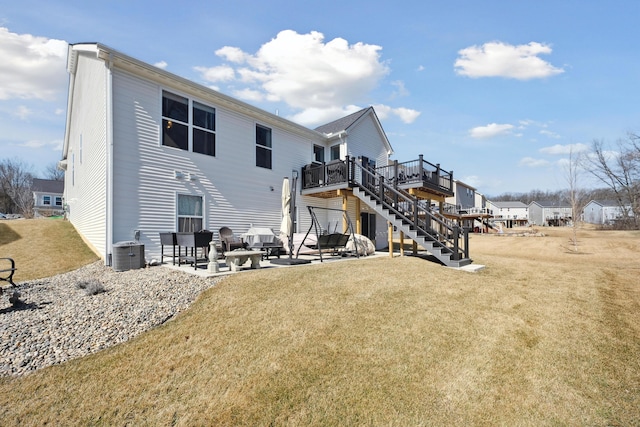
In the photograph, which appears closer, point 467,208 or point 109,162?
point 109,162

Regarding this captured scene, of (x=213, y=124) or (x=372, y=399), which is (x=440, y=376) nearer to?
(x=372, y=399)

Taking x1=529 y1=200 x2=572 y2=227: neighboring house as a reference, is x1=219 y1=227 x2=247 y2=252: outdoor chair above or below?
below

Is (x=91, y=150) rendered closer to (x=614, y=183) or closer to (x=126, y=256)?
(x=126, y=256)

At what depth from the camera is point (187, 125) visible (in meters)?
10.5

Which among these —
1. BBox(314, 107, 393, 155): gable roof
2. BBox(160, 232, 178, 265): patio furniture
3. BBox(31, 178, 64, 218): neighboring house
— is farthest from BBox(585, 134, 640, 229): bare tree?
BBox(31, 178, 64, 218): neighboring house

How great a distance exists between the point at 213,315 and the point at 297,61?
585 inches

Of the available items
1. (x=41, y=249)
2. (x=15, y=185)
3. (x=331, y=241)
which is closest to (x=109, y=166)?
(x=41, y=249)

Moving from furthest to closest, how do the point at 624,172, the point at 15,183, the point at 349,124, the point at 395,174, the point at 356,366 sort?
1. the point at 15,183
2. the point at 624,172
3. the point at 349,124
4. the point at 395,174
5. the point at 356,366

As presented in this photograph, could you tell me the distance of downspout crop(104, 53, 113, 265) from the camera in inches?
336

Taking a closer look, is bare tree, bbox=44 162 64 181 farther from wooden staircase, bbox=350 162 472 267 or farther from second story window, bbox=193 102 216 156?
wooden staircase, bbox=350 162 472 267

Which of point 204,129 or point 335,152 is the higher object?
point 335,152

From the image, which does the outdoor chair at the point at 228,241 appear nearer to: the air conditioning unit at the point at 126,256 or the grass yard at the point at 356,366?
the air conditioning unit at the point at 126,256

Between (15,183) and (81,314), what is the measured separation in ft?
202

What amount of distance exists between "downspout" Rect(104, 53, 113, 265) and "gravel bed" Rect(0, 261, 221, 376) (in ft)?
4.91
